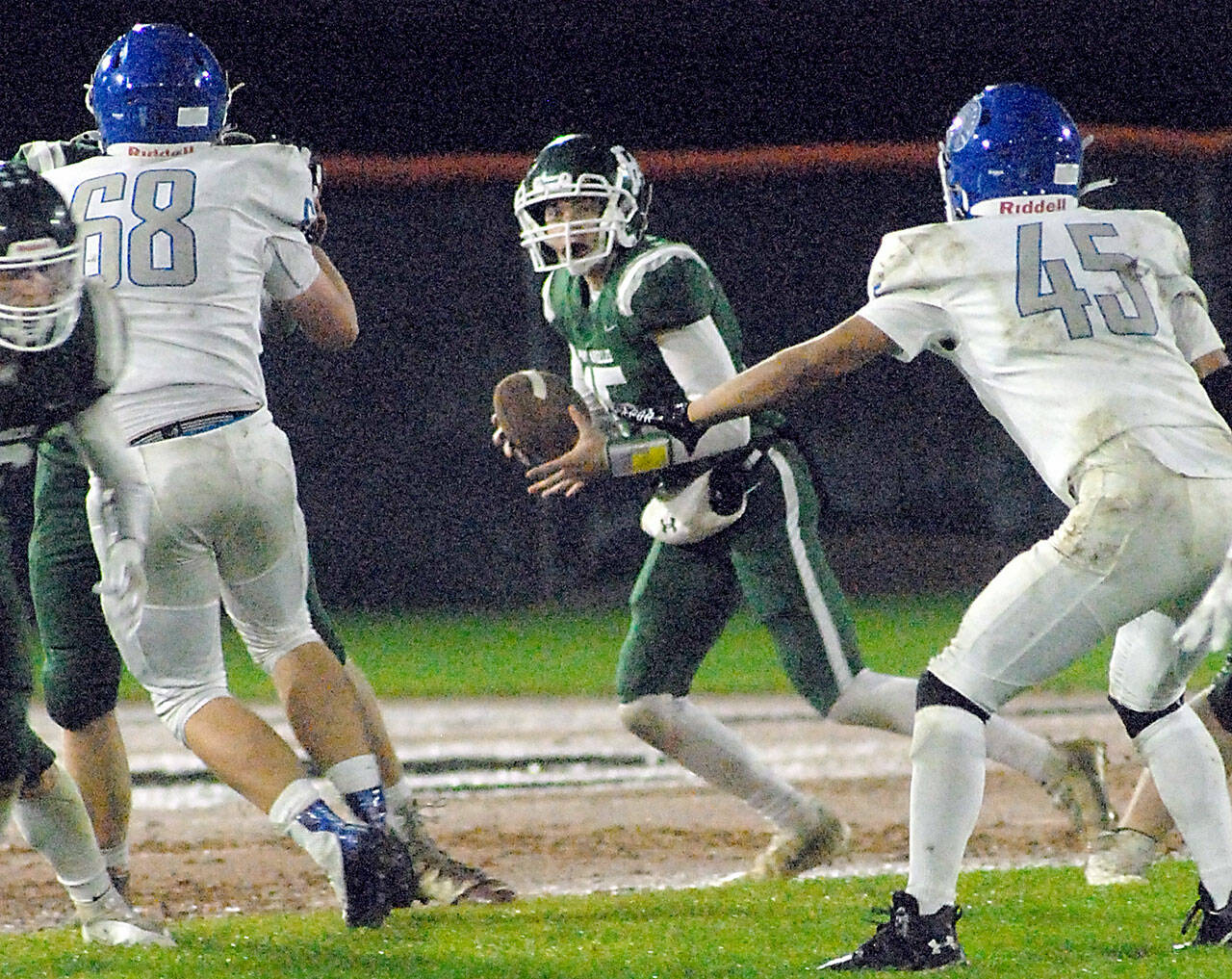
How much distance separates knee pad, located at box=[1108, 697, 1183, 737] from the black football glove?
106 cm

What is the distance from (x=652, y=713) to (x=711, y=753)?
0.62ft

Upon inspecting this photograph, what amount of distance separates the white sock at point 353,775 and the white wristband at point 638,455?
0.86m

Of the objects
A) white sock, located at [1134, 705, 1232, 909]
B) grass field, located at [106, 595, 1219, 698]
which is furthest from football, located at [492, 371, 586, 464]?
grass field, located at [106, 595, 1219, 698]

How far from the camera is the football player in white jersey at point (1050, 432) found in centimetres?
357

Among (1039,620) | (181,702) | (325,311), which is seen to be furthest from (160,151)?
(1039,620)

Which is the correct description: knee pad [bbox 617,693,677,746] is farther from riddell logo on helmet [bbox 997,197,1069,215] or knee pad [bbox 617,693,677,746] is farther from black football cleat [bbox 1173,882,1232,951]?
riddell logo on helmet [bbox 997,197,1069,215]

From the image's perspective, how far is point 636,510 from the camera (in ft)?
34.9

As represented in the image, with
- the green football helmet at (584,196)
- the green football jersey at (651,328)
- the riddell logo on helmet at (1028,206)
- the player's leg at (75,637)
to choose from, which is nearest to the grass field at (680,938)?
the player's leg at (75,637)

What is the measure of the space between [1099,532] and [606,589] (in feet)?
24.1

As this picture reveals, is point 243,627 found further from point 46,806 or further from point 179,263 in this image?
point 179,263

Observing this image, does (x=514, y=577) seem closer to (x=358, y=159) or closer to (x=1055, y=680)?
(x=358, y=159)

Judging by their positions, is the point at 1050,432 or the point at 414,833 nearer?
the point at 1050,432

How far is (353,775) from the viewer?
4.22 m

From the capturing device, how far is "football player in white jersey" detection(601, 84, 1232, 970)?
3574mm
